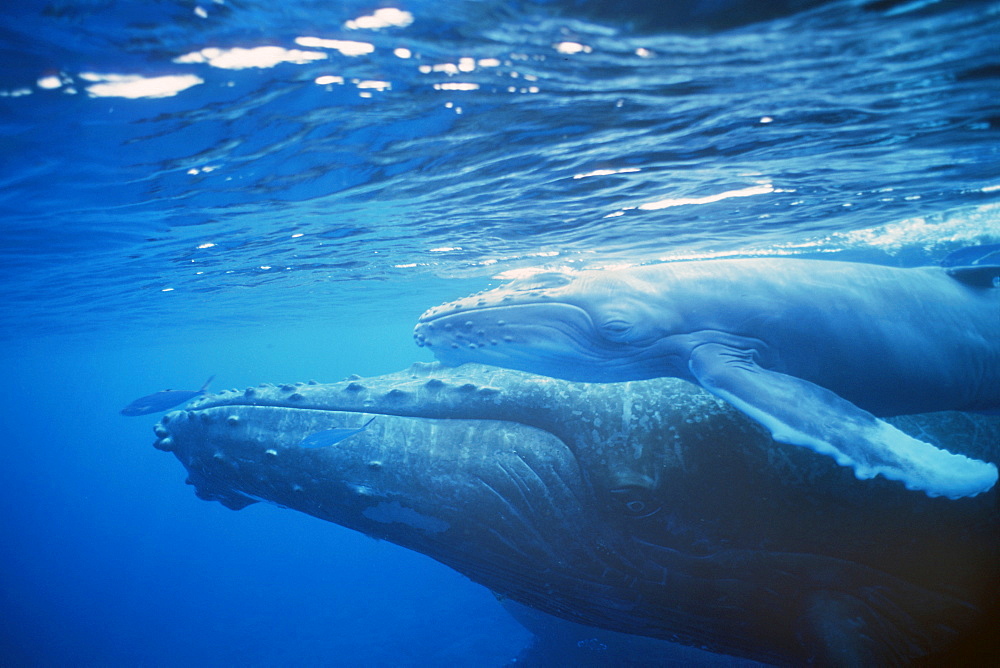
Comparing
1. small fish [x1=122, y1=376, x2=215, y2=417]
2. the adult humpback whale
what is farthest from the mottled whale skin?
small fish [x1=122, y1=376, x2=215, y2=417]

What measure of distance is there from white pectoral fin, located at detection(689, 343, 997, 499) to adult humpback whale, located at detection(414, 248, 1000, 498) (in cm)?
A: 10

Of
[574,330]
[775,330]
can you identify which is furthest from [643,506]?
[775,330]

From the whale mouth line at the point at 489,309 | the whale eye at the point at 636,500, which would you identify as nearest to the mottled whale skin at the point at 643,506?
the whale eye at the point at 636,500

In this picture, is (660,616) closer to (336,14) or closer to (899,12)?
(899,12)

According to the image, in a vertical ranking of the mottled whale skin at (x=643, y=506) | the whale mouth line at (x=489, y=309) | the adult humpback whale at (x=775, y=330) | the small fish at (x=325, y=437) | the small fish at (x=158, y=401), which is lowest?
the small fish at (x=158, y=401)

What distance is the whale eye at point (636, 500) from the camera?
473 cm

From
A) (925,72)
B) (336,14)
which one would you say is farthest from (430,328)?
(925,72)

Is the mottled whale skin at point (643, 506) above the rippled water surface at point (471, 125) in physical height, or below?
below

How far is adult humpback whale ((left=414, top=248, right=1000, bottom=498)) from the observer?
4738 mm

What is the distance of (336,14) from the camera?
466cm

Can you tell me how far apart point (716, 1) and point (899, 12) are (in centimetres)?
176

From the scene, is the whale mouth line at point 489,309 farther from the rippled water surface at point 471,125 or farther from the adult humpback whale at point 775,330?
the rippled water surface at point 471,125

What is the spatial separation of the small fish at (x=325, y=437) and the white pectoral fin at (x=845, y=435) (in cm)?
366

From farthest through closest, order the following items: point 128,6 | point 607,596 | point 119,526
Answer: point 119,526, point 607,596, point 128,6
